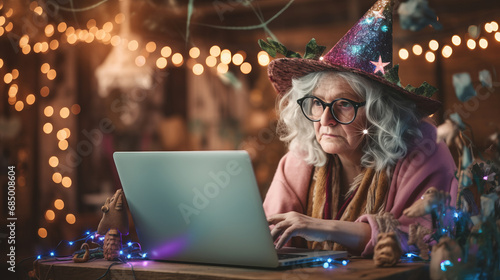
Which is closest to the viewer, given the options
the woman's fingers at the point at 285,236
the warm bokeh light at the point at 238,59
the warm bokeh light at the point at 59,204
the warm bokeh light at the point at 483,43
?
the woman's fingers at the point at 285,236

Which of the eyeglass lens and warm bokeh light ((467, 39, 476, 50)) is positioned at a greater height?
warm bokeh light ((467, 39, 476, 50))

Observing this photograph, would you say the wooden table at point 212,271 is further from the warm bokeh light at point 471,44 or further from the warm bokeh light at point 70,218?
the warm bokeh light at point 70,218

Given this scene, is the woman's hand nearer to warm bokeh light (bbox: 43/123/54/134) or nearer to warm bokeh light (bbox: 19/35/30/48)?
warm bokeh light (bbox: 19/35/30/48)

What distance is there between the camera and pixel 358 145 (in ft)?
6.07

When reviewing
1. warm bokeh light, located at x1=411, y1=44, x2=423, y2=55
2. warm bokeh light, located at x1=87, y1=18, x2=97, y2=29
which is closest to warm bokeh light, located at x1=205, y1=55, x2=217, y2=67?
warm bokeh light, located at x1=87, y1=18, x2=97, y2=29

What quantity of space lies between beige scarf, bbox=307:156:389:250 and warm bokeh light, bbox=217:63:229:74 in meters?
2.94

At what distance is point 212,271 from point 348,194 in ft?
2.56

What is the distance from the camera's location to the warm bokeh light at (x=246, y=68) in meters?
4.64

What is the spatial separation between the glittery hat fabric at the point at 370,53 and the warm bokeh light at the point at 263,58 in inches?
104

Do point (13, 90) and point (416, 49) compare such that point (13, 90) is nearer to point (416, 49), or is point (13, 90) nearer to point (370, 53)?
point (416, 49)

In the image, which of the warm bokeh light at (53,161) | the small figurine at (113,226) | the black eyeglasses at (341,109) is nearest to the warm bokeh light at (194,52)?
the warm bokeh light at (53,161)

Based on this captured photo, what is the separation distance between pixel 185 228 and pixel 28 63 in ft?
10.7

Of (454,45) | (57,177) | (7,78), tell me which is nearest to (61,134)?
(57,177)

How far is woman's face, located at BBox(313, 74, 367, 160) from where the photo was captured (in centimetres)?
175
